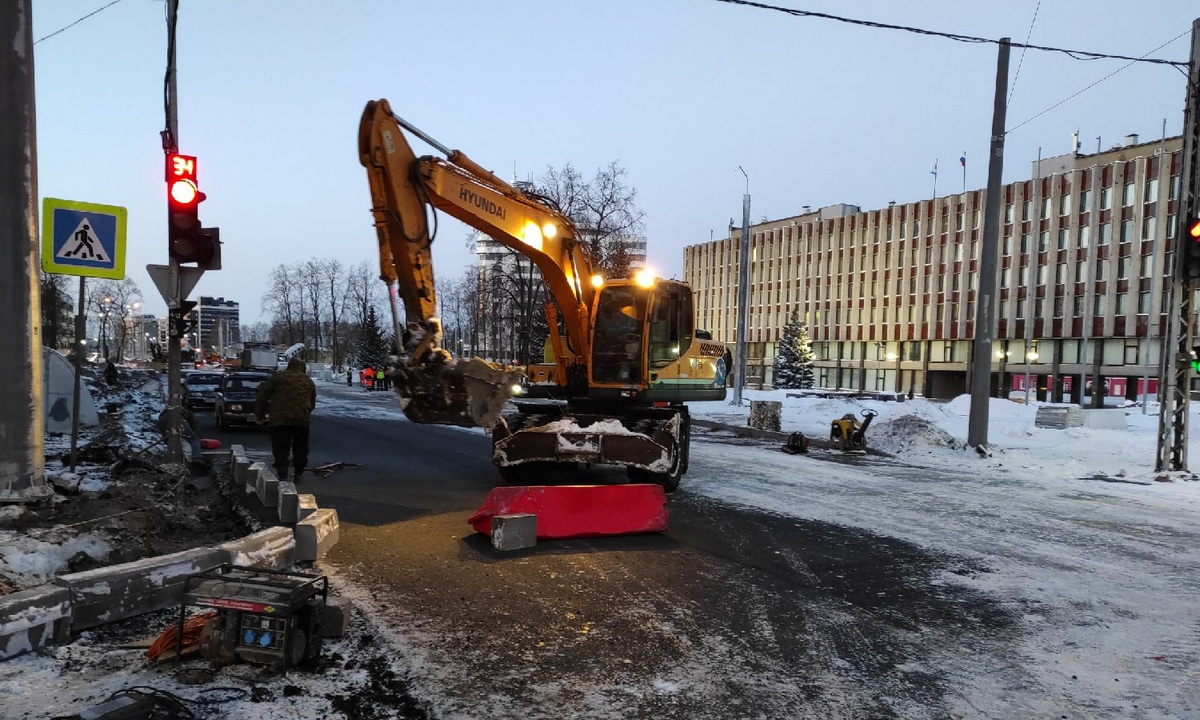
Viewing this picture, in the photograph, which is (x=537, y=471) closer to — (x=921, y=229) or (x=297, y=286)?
(x=921, y=229)

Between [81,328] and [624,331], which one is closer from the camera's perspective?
[81,328]

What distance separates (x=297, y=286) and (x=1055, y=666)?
90563mm

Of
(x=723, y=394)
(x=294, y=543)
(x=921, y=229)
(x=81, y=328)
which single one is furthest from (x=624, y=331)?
(x=921, y=229)

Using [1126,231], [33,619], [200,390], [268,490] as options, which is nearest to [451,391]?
[268,490]

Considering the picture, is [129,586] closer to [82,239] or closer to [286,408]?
[82,239]

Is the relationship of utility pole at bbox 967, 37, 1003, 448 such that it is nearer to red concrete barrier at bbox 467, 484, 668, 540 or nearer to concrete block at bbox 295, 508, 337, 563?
red concrete barrier at bbox 467, 484, 668, 540

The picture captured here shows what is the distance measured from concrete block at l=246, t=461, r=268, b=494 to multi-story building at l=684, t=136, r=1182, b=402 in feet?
147

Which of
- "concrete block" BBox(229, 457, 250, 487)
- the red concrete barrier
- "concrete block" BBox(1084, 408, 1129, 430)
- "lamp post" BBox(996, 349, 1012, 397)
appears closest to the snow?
"concrete block" BBox(229, 457, 250, 487)

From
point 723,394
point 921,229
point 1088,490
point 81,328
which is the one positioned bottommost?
point 1088,490

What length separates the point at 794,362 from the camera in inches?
2485

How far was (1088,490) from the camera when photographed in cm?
1312

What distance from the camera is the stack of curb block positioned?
456 cm

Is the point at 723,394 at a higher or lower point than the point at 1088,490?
higher

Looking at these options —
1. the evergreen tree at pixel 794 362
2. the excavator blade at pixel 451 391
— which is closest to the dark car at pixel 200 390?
the excavator blade at pixel 451 391
